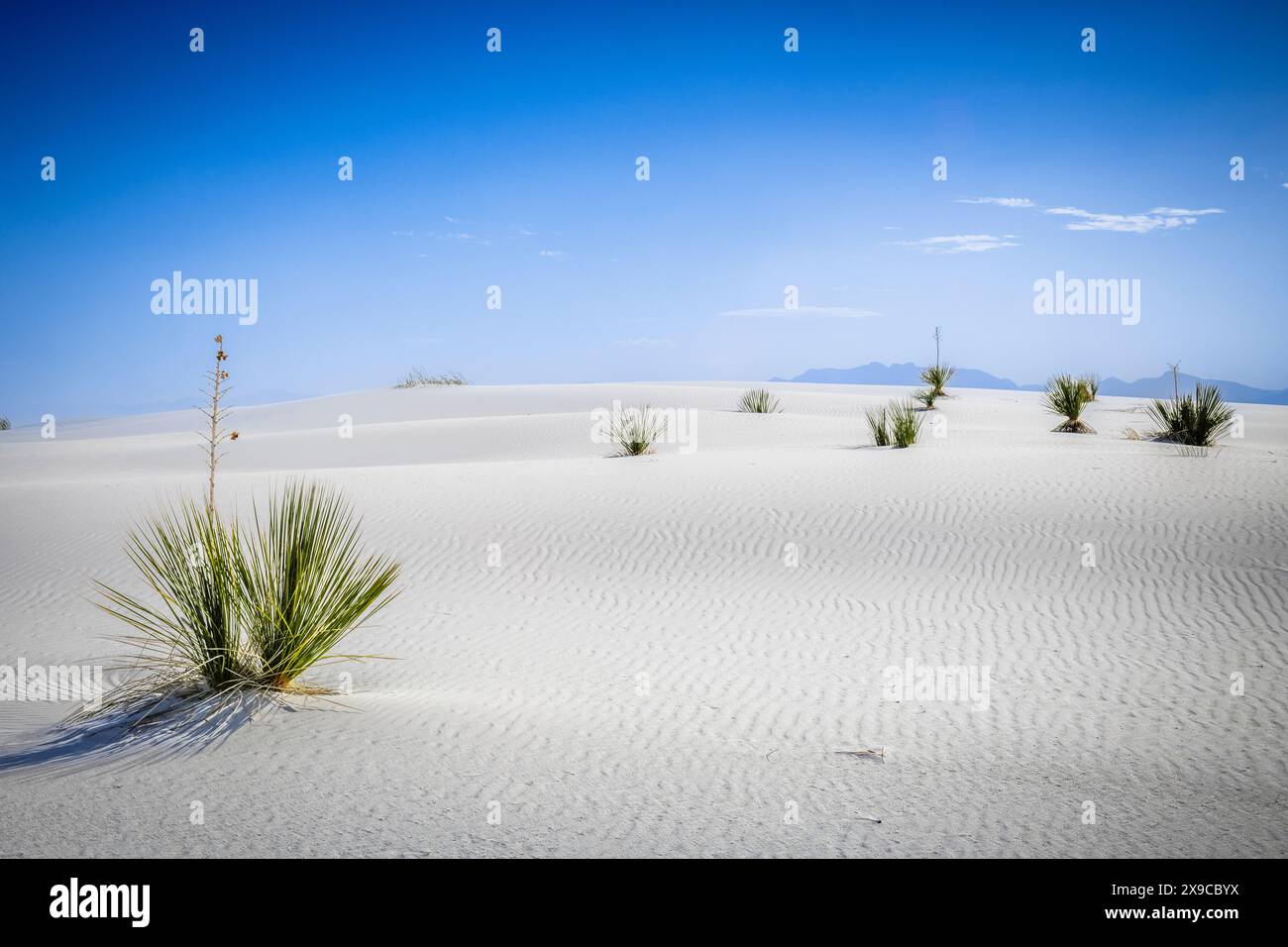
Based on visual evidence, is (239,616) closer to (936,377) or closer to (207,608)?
(207,608)

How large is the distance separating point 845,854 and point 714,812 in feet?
2.05

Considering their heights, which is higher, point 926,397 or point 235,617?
point 926,397

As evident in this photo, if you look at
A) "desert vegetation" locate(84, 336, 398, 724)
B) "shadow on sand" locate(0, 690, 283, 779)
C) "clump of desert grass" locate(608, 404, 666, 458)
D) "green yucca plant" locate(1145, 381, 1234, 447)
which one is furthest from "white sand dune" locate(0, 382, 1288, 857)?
"clump of desert grass" locate(608, 404, 666, 458)

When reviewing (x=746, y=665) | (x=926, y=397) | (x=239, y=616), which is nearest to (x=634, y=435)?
(x=746, y=665)

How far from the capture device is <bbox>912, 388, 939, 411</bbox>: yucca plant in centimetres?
2759

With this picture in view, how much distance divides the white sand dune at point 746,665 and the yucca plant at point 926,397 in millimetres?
12139

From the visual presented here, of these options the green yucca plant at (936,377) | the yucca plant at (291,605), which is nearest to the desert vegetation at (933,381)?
the green yucca plant at (936,377)

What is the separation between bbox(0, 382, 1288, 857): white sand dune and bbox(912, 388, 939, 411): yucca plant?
12.1 m

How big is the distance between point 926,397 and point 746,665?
80.5 ft

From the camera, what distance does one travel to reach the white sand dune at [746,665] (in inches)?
149

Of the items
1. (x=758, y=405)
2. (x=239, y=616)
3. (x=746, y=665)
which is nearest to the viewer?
(x=239, y=616)

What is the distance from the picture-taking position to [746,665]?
6461mm

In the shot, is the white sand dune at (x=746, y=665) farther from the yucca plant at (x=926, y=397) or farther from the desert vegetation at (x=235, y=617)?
the yucca plant at (x=926, y=397)
